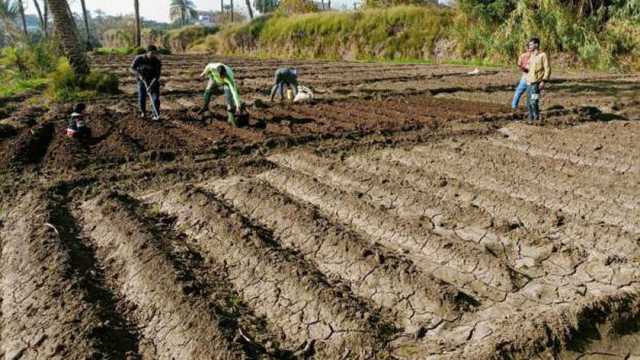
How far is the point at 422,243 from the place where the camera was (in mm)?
3998

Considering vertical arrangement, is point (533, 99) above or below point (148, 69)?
below

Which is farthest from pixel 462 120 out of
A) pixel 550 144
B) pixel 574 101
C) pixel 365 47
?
pixel 365 47

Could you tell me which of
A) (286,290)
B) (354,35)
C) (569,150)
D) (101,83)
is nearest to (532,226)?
(286,290)

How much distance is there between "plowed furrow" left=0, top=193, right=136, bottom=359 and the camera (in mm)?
2811

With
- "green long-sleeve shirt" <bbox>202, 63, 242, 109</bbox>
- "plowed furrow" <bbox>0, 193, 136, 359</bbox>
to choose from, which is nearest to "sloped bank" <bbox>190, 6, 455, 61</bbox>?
"green long-sleeve shirt" <bbox>202, 63, 242, 109</bbox>

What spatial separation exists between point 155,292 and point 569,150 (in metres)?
5.43

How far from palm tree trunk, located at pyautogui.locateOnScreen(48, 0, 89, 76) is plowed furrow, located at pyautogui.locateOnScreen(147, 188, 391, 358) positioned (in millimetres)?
9199

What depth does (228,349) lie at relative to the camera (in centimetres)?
274

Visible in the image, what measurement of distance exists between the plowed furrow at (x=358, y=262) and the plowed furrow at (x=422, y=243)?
0.56 ft

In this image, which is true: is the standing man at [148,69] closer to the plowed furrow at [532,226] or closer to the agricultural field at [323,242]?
the agricultural field at [323,242]

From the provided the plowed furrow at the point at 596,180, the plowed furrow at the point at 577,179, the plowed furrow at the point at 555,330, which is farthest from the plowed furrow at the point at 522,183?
the plowed furrow at the point at 555,330

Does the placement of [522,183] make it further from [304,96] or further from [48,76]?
[48,76]

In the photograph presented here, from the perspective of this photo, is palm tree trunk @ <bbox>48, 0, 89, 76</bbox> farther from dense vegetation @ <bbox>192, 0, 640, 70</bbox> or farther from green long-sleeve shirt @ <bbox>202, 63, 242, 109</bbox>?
dense vegetation @ <bbox>192, 0, 640, 70</bbox>

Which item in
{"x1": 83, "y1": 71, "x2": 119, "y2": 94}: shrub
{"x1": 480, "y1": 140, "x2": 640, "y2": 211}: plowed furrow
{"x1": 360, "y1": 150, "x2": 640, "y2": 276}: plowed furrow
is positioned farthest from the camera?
{"x1": 83, "y1": 71, "x2": 119, "y2": 94}: shrub
